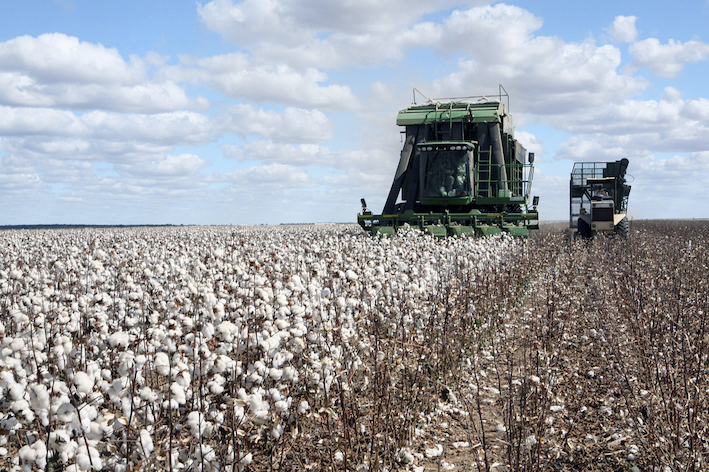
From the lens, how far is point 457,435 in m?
5.77

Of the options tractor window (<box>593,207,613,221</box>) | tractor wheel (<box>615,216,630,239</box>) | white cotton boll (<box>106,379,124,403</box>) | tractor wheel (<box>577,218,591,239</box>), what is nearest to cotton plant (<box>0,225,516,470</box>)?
white cotton boll (<box>106,379,124,403</box>)

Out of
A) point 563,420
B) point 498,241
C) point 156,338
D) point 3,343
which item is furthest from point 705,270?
point 3,343

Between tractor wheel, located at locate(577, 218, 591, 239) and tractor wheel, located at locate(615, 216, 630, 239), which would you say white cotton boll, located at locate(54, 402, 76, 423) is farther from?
tractor wheel, located at locate(577, 218, 591, 239)

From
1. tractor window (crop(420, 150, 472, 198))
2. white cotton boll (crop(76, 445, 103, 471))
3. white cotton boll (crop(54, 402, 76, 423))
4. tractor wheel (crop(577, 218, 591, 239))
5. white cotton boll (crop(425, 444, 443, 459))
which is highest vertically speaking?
tractor window (crop(420, 150, 472, 198))

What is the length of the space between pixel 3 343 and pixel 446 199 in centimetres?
1590

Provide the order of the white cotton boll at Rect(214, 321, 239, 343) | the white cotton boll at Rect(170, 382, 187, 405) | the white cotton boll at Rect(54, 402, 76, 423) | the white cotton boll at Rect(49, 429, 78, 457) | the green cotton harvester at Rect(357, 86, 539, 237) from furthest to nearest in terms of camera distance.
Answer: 1. the green cotton harvester at Rect(357, 86, 539, 237)
2. the white cotton boll at Rect(214, 321, 239, 343)
3. the white cotton boll at Rect(170, 382, 187, 405)
4. the white cotton boll at Rect(49, 429, 78, 457)
5. the white cotton boll at Rect(54, 402, 76, 423)

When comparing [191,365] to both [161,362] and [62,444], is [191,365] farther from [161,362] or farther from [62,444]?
[62,444]

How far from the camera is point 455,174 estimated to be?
18.8m

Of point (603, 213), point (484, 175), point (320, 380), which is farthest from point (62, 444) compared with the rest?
point (603, 213)

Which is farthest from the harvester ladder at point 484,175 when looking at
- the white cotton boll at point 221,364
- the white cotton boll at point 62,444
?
the white cotton boll at point 62,444

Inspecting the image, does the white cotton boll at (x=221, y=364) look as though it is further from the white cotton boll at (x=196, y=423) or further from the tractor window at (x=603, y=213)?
the tractor window at (x=603, y=213)

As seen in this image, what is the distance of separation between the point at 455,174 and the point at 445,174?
307mm

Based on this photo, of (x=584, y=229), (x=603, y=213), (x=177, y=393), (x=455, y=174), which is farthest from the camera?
(x=584, y=229)

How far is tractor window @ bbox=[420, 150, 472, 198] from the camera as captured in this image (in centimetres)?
1870
